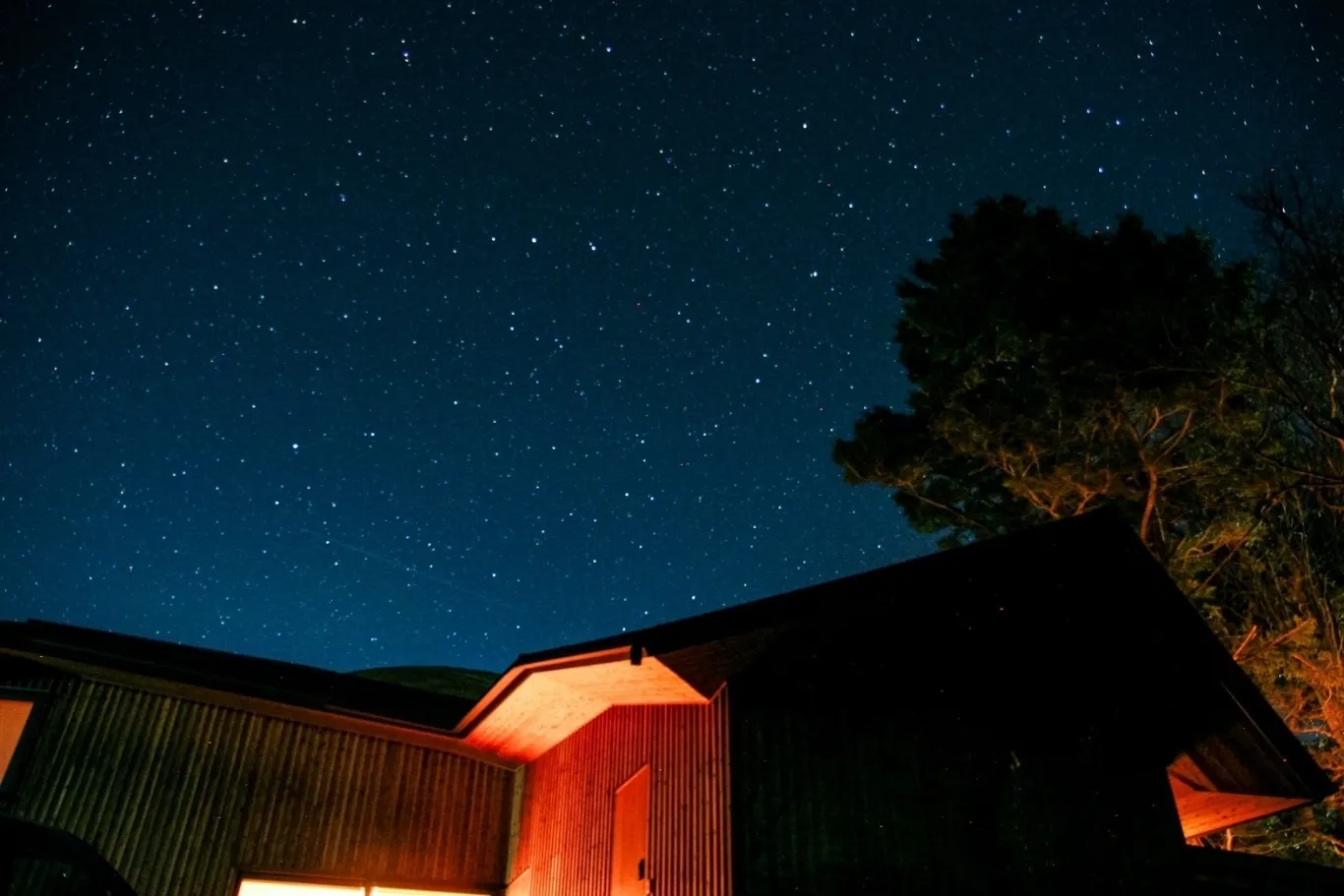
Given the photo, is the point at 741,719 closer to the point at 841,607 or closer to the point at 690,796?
the point at 690,796

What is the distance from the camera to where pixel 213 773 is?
9.51 m

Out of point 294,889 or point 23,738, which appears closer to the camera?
point 23,738

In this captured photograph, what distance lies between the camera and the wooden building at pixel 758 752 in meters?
7.54

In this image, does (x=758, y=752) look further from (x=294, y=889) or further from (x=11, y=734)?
(x=11, y=734)

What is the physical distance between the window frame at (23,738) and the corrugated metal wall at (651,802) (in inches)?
207

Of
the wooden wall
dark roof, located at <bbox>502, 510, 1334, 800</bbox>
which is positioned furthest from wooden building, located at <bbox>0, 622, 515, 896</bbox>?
the wooden wall

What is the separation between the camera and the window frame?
858 cm

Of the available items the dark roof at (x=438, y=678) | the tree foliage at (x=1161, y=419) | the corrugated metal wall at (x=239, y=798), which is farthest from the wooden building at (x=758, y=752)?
the dark roof at (x=438, y=678)

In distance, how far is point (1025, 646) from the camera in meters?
8.88

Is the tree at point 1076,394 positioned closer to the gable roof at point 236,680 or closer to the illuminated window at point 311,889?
the gable roof at point 236,680

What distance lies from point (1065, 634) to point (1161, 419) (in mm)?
6804

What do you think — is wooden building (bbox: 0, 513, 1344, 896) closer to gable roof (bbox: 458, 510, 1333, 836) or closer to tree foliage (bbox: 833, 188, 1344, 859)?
gable roof (bbox: 458, 510, 1333, 836)

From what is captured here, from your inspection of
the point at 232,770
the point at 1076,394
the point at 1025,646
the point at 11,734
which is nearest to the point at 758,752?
the point at 1025,646

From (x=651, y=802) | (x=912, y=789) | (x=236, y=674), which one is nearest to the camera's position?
(x=651, y=802)
